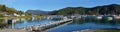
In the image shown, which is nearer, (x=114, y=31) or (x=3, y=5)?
(x=114, y=31)

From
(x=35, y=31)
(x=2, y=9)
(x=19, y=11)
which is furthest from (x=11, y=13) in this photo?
(x=35, y=31)

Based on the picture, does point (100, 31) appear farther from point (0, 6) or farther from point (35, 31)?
point (0, 6)

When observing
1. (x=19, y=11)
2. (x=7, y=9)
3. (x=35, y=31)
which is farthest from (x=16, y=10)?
(x=35, y=31)

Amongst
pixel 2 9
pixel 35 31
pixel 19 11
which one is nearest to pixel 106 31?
pixel 35 31

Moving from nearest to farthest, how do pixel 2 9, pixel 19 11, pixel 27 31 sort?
pixel 27 31
pixel 2 9
pixel 19 11

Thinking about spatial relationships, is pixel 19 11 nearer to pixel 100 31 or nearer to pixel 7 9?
pixel 7 9

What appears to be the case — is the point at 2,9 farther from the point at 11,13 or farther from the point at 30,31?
the point at 30,31

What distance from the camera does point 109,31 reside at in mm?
47094

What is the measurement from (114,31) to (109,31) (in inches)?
28.8

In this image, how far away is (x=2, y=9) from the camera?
16862 cm

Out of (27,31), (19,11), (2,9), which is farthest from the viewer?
(19,11)

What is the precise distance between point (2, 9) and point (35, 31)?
12421 cm

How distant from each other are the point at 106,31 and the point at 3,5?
129 metres

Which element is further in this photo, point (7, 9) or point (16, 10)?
point (16, 10)
